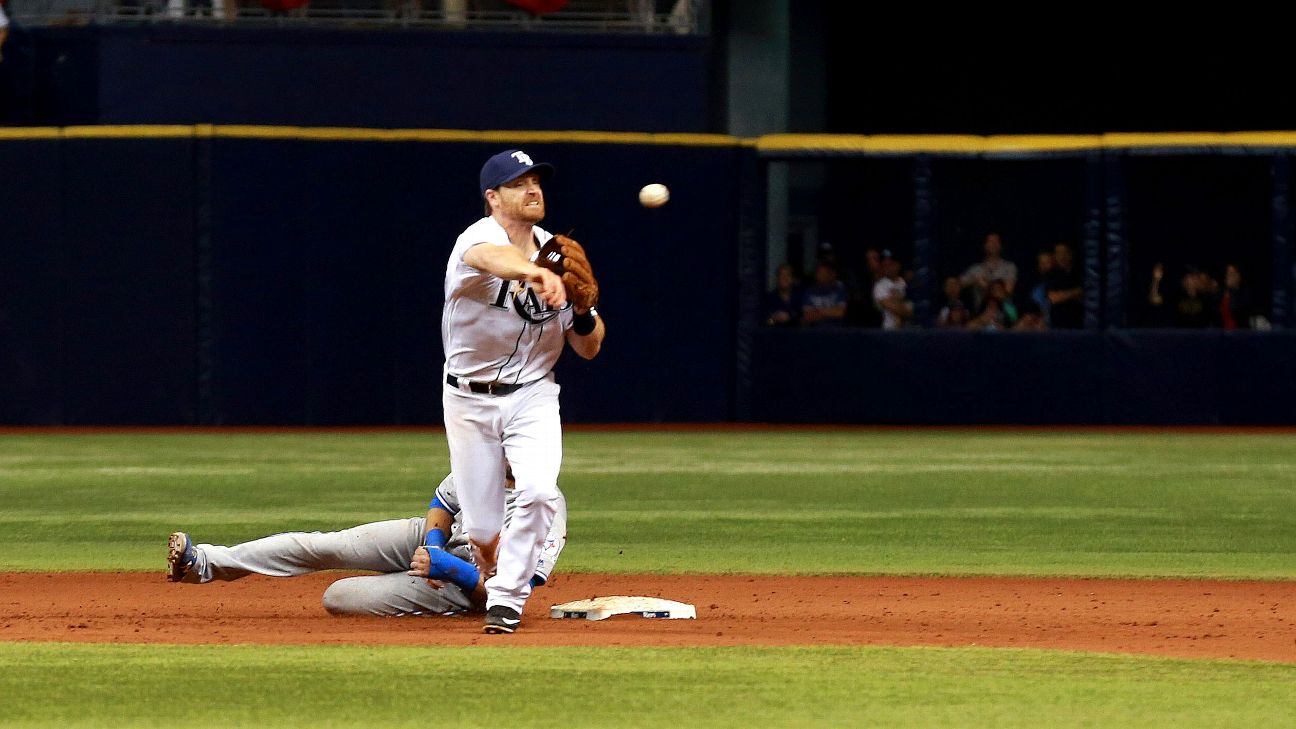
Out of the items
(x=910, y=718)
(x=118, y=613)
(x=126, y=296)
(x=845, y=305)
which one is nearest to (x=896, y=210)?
(x=845, y=305)

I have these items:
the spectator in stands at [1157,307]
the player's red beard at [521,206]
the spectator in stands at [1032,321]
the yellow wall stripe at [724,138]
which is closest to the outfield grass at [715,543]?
the spectator in stands at [1032,321]

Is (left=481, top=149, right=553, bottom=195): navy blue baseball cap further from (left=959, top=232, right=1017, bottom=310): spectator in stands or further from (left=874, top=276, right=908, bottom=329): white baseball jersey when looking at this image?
(left=959, top=232, right=1017, bottom=310): spectator in stands

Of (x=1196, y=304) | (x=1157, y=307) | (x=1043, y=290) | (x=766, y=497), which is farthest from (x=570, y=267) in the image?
(x=1157, y=307)

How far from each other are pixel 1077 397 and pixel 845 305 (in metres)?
2.28

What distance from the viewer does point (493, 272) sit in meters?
6.16

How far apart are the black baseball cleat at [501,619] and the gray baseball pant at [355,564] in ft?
1.72

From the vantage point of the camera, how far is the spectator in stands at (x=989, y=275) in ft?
57.0

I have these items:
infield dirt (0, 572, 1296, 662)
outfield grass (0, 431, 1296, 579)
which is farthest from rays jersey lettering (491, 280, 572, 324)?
outfield grass (0, 431, 1296, 579)

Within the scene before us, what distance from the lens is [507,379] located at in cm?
655

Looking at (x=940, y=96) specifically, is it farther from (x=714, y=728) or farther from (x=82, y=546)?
(x=714, y=728)

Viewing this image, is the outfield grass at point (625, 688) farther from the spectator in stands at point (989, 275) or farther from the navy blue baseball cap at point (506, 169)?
the spectator in stands at point (989, 275)

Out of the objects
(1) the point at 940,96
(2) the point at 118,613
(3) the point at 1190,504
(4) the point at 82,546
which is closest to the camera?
(2) the point at 118,613

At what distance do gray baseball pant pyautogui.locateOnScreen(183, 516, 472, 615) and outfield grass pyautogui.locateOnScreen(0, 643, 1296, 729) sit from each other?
2.15 feet

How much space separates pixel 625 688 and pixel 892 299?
40.3 feet
